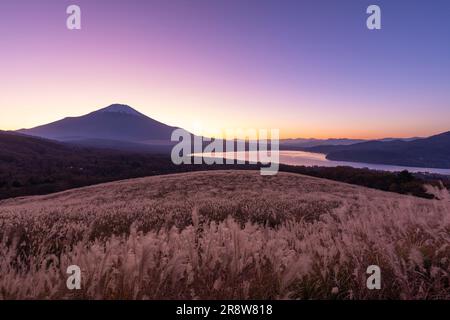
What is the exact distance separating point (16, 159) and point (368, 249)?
648 ft

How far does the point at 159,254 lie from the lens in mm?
3701
